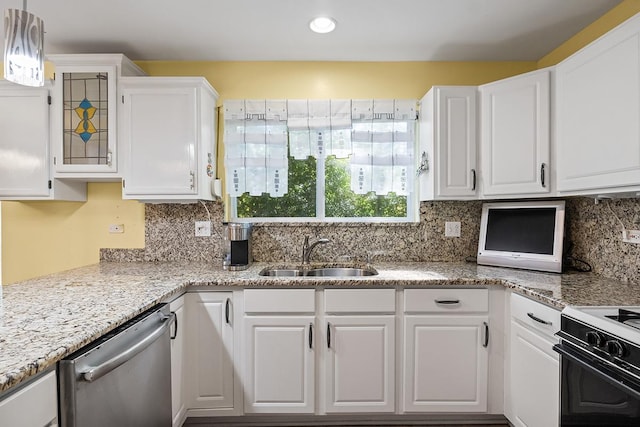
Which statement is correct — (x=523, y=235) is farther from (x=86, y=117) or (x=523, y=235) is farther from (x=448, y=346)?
(x=86, y=117)

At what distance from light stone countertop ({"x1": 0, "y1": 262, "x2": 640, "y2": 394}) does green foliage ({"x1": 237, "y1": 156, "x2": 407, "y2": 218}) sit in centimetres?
47

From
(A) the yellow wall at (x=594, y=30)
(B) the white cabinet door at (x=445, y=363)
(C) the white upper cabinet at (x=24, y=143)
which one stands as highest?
(A) the yellow wall at (x=594, y=30)

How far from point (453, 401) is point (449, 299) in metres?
0.59

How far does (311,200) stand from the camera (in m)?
2.68

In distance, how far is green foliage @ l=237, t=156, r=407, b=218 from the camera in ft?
8.79

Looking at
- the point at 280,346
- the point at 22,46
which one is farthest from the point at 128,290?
the point at 22,46

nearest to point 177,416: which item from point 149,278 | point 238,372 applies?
point 238,372

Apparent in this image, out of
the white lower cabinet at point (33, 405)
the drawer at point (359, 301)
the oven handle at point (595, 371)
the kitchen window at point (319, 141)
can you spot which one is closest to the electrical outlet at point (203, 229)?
the kitchen window at point (319, 141)

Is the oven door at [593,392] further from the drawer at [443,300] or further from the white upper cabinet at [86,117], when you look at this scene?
the white upper cabinet at [86,117]

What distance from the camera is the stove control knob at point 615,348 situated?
3.63 ft

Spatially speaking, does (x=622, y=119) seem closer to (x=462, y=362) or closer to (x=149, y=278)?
(x=462, y=362)

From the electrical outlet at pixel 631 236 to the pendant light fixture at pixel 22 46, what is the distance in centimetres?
275

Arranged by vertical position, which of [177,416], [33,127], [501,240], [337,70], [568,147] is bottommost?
[177,416]

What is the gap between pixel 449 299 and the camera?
196 cm
